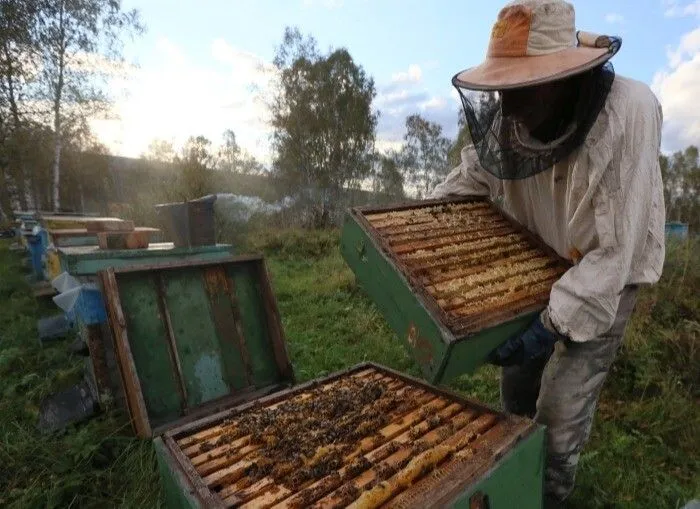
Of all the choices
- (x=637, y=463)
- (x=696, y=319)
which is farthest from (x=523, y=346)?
(x=696, y=319)

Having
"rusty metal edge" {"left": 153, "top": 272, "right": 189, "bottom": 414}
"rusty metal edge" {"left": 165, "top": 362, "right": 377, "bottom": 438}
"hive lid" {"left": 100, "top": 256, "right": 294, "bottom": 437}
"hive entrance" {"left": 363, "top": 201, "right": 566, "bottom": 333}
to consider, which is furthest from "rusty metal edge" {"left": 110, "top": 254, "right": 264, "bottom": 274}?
"hive entrance" {"left": 363, "top": 201, "right": 566, "bottom": 333}

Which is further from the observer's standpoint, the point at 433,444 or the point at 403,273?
the point at 403,273

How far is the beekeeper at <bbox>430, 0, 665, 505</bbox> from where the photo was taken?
5.36 ft

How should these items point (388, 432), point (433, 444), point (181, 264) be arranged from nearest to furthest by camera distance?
point (433, 444) → point (388, 432) → point (181, 264)

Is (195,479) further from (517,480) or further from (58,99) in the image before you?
(58,99)

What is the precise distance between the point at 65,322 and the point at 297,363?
8.97 ft

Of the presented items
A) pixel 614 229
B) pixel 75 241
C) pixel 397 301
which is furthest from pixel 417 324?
pixel 75 241

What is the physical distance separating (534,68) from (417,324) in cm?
105

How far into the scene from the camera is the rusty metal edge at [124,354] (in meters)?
2.53

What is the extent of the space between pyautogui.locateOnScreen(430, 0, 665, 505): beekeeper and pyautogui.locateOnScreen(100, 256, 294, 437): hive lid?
1939mm

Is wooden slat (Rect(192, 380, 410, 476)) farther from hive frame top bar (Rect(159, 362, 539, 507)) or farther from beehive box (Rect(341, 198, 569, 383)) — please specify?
beehive box (Rect(341, 198, 569, 383))

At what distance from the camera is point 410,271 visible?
5.71ft

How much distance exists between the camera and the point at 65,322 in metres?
4.91

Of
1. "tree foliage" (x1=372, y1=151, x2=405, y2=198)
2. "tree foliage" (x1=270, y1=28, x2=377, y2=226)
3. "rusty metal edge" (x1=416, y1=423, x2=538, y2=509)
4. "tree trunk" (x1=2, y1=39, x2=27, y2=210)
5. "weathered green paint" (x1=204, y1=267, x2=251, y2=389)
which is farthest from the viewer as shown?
"tree foliage" (x1=372, y1=151, x2=405, y2=198)
